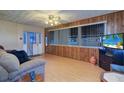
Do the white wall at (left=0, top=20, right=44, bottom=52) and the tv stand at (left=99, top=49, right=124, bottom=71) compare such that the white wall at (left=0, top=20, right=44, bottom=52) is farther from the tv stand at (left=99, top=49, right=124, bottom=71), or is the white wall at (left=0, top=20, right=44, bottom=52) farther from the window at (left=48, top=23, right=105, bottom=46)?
the tv stand at (left=99, top=49, right=124, bottom=71)

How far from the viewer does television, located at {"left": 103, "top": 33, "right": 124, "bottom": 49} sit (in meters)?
3.92

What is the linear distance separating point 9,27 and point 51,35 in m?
3.25

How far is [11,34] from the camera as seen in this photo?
7074 millimetres

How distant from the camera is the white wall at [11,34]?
6.58 metres

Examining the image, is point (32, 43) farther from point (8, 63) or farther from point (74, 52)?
point (8, 63)

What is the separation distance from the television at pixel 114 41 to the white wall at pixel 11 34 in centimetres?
500

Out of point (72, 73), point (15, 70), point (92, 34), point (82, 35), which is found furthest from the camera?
point (82, 35)

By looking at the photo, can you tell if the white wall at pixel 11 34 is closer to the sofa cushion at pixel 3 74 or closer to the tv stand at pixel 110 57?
the tv stand at pixel 110 57

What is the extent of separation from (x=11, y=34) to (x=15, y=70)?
19.0 feet

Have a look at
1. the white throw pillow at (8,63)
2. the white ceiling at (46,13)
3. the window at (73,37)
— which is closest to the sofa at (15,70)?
the white throw pillow at (8,63)

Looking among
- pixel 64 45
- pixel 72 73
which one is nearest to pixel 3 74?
pixel 72 73

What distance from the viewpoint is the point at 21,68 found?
76.8 inches

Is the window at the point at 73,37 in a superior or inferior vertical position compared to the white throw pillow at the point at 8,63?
superior
